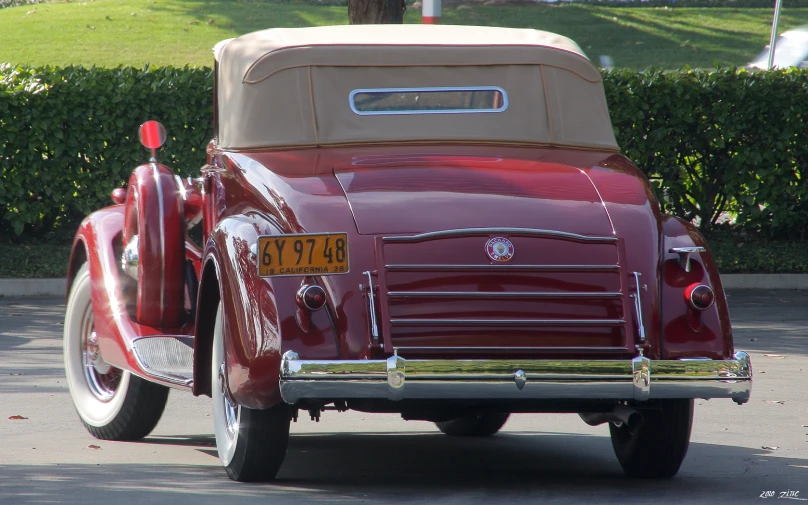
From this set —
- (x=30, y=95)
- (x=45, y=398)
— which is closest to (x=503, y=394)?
(x=45, y=398)

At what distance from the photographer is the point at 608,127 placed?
6137 millimetres

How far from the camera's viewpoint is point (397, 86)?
19.4ft

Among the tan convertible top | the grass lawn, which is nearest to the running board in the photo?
the tan convertible top

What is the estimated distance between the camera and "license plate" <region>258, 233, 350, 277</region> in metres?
4.72

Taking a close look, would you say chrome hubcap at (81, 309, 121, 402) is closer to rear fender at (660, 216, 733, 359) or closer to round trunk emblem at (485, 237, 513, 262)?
round trunk emblem at (485, 237, 513, 262)

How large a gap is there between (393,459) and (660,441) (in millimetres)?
1322

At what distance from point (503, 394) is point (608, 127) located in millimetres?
2022

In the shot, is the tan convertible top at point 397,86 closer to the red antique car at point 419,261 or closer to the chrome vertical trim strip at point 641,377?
the red antique car at point 419,261

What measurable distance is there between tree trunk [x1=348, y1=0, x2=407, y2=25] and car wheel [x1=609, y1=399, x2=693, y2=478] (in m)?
8.70

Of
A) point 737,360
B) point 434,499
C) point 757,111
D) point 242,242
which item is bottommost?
point 757,111

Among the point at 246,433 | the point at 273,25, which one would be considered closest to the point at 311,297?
the point at 246,433

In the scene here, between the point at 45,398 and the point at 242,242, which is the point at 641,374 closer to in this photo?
the point at 242,242

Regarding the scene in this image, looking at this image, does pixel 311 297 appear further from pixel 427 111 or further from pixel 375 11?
pixel 375 11

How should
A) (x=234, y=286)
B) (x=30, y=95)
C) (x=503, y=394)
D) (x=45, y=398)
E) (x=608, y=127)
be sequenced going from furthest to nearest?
1. (x=30, y=95)
2. (x=45, y=398)
3. (x=608, y=127)
4. (x=234, y=286)
5. (x=503, y=394)
